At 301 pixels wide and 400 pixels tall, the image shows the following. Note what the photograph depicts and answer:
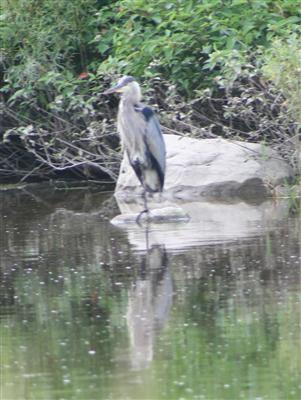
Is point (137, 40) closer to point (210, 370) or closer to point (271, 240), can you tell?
point (271, 240)

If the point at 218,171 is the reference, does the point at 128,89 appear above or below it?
above

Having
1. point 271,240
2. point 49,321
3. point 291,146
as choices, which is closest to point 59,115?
point 291,146

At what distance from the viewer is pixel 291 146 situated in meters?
14.2

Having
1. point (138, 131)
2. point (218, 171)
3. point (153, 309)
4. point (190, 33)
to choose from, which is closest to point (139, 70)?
point (190, 33)

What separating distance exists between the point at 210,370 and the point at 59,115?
1025cm

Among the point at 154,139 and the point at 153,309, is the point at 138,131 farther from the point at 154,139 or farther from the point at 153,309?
the point at 153,309

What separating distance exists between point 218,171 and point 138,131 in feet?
6.23

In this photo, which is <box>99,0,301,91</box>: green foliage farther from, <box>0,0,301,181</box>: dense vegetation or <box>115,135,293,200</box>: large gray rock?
<box>115,135,293,200</box>: large gray rock

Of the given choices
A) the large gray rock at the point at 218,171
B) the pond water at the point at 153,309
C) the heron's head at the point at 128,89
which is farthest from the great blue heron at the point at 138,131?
the large gray rock at the point at 218,171

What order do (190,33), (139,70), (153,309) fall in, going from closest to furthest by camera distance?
(153,309), (190,33), (139,70)

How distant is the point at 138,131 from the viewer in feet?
41.2

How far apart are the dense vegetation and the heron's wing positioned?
1282mm

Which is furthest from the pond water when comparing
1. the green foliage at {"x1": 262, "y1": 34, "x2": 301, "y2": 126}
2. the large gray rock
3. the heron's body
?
the large gray rock

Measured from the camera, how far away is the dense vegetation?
14.1m
